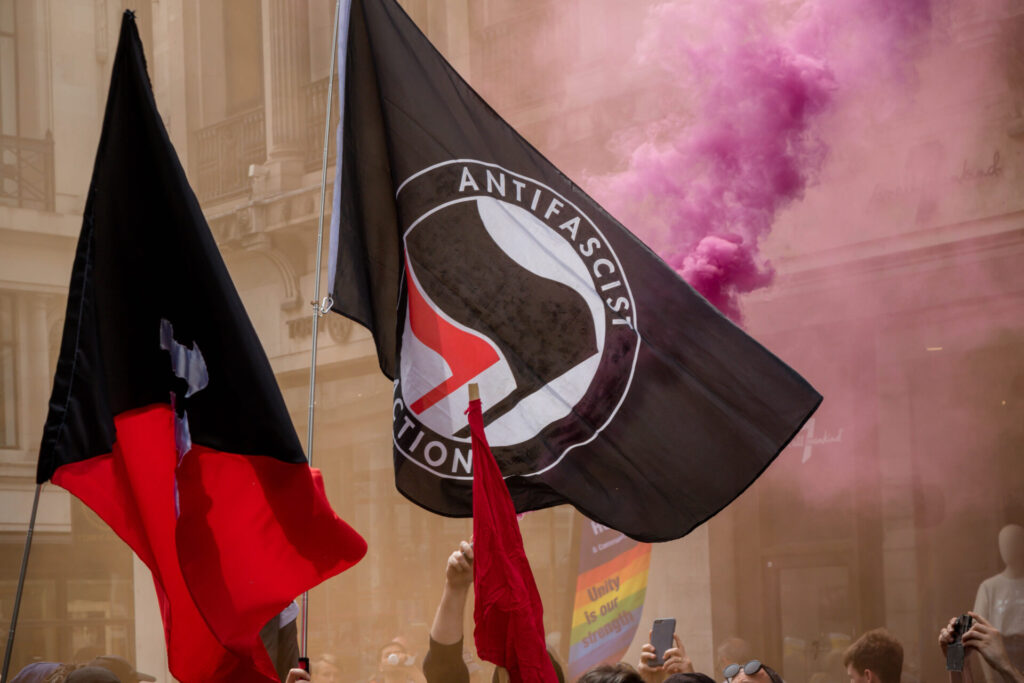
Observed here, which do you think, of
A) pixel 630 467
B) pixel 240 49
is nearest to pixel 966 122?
pixel 630 467

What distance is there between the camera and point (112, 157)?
328cm

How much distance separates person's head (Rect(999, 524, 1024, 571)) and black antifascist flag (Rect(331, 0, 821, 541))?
311cm

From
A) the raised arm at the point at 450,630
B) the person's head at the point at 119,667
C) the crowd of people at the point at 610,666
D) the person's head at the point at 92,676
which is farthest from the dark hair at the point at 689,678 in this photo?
the person's head at the point at 119,667

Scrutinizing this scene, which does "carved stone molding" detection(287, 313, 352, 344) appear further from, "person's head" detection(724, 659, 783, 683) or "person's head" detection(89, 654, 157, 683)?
"person's head" detection(724, 659, 783, 683)

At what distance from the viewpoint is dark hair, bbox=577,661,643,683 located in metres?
2.86

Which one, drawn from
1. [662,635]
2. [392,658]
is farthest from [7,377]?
[662,635]

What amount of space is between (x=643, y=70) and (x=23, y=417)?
605 centimetres

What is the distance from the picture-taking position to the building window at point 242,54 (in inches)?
419

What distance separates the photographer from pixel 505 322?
12.0ft

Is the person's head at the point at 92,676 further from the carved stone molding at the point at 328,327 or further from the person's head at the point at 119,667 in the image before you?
the carved stone molding at the point at 328,327

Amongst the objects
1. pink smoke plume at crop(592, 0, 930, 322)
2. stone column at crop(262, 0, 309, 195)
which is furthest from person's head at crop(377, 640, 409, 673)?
stone column at crop(262, 0, 309, 195)

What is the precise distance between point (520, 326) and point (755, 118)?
3510 mm

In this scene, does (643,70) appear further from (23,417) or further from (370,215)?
(23,417)

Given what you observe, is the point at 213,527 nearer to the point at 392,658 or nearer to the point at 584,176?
the point at 392,658
